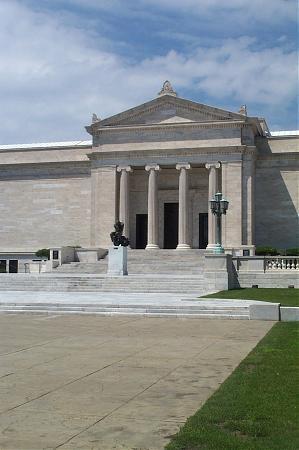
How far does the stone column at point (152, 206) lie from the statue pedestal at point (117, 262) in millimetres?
11051

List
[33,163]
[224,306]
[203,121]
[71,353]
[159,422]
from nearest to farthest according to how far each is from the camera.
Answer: [159,422] → [71,353] → [224,306] → [203,121] → [33,163]

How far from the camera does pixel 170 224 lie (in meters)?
57.8

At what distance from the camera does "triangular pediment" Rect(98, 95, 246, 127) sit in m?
52.1

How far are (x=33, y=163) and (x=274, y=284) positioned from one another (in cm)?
2917

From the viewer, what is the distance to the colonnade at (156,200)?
170 feet

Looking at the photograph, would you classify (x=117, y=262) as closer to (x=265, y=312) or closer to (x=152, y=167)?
(x=152, y=167)

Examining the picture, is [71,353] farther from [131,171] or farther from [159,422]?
[131,171]

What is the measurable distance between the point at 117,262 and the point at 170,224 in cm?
1670

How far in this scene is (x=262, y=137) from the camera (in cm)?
5469

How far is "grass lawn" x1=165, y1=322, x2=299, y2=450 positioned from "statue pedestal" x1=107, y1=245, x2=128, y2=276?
2980 centimetres

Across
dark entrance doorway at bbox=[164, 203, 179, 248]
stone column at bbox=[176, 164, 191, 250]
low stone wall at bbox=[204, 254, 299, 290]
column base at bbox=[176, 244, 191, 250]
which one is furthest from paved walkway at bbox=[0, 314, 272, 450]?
dark entrance doorway at bbox=[164, 203, 179, 248]

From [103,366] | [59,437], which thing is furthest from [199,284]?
[59,437]

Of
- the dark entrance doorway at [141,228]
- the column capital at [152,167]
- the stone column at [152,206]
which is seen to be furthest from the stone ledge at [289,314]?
the dark entrance doorway at [141,228]

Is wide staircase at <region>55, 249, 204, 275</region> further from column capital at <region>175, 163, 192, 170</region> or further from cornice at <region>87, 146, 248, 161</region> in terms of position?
cornice at <region>87, 146, 248, 161</region>
